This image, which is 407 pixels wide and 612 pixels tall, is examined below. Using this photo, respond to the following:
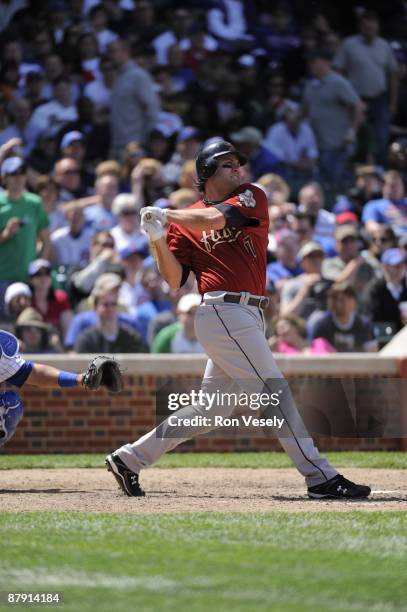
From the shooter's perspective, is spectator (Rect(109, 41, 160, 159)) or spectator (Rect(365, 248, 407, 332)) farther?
spectator (Rect(109, 41, 160, 159))

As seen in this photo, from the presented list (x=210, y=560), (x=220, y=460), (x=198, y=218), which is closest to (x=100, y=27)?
(x=220, y=460)

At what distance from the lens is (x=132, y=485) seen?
7.79 metres

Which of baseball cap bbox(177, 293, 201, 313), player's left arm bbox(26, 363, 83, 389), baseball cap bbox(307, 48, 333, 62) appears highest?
player's left arm bbox(26, 363, 83, 389)

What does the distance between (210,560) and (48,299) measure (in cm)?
698

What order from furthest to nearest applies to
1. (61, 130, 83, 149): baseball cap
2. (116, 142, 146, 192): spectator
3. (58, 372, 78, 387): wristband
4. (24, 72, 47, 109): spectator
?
(24, 72, 47, 109): spectator < (116, 142, 146, 192): spectator < (61, 130, 83, 149): baseball cap < (58, 372, 78, 387): wristband

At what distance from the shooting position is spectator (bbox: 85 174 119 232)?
13.7m

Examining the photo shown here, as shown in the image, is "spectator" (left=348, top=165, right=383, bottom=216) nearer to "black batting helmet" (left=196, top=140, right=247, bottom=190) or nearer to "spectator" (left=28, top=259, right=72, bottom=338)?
"spectator" (left=28, top=259, right=72, bottom=338)

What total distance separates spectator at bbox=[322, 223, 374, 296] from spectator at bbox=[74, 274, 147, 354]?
7.94 ft

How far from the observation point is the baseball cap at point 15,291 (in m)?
11.8

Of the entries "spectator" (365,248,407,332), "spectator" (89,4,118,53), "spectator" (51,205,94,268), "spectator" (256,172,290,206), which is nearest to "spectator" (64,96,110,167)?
"spectator" (89,4,118,53)

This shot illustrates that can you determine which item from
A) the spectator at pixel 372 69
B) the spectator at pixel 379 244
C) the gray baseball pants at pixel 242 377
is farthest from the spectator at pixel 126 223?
the gray baseball pants at pixel 242 377

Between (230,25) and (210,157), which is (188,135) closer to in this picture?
(230,25)

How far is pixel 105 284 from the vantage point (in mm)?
11531

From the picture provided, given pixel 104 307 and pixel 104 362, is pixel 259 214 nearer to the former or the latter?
pixel 104 362
